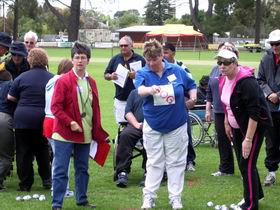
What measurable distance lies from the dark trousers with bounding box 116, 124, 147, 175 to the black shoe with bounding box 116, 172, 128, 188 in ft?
0.31

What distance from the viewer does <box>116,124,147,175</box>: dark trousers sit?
7.83 meters

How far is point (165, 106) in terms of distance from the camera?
20.2ft

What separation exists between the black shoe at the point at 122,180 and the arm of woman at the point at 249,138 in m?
2.23

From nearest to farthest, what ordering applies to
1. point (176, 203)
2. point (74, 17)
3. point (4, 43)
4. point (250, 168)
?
point (250, 168) → point (176, 203) → point (4, 43) → point (74, 17)

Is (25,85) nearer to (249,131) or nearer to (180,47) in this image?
(249,131)

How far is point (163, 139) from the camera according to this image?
20.7 feet

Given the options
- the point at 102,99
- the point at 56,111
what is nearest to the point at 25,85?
the point at 56,111

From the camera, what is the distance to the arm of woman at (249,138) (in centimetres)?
574

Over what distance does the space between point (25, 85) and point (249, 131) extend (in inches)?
110

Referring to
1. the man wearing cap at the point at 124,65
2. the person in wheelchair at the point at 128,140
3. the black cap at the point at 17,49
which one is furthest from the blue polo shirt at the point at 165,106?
the man wearing cap at the point at 124,65

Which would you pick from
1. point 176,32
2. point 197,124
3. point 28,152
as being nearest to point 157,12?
point 176,32

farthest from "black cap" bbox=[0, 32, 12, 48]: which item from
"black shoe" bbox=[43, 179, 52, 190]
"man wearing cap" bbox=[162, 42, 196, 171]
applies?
"man wearing cap" bbox=[162, 42, 196, 171]

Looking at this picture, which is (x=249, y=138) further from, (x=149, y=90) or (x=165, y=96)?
(x=149, y=90)

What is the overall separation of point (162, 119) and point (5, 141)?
2231 millimetres
